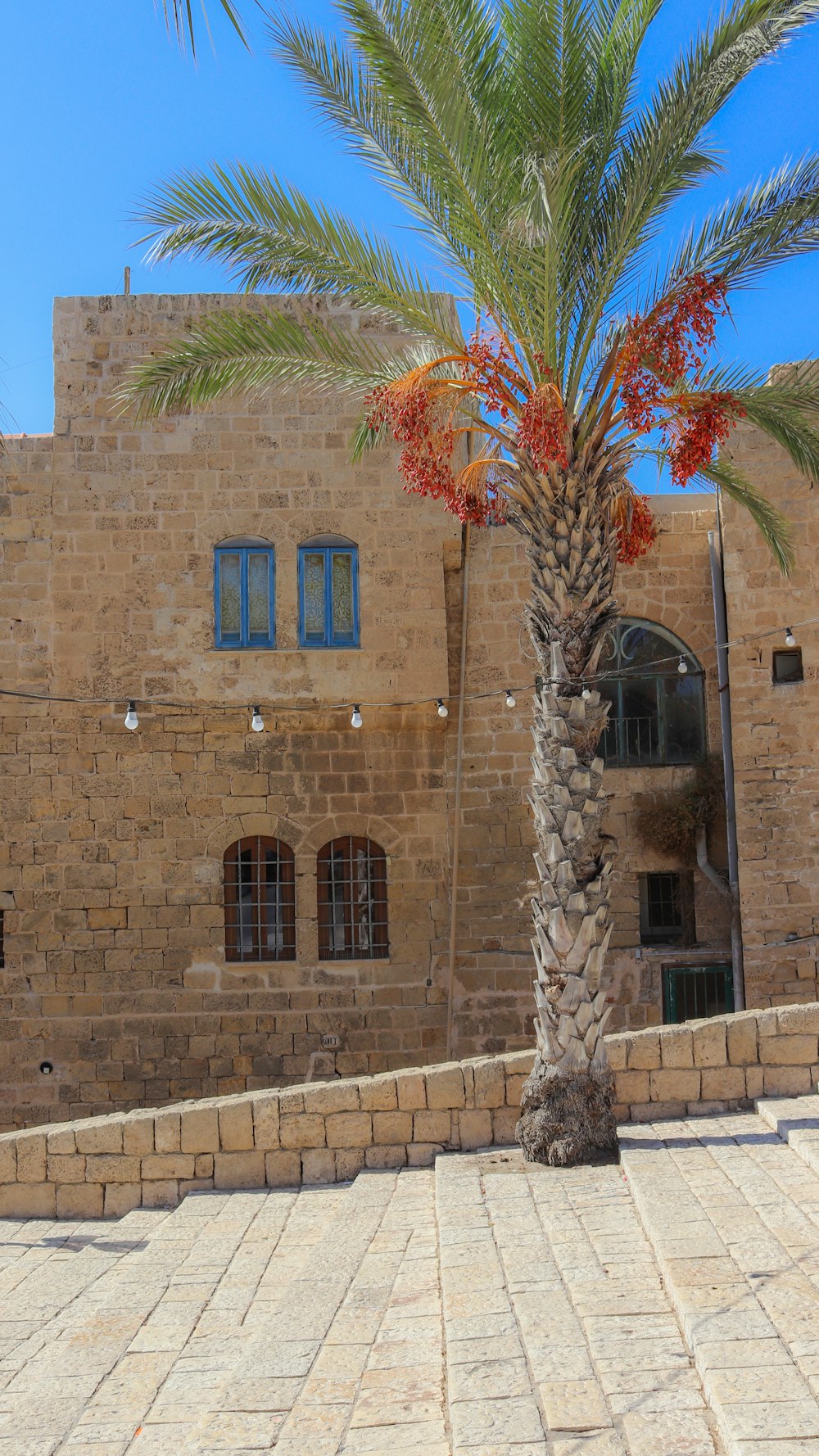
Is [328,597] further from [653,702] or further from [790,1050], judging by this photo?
[790,1050]

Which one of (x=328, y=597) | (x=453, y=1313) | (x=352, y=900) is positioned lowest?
(x=453, y=1313)

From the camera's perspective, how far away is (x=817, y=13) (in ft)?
21.4

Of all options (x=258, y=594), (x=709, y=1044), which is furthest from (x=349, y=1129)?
(x=258, y=594)

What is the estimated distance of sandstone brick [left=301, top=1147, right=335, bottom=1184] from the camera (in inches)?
306

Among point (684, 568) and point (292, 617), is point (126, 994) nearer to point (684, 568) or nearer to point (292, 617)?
point (292, 617)

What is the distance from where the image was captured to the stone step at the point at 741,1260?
3758 mm

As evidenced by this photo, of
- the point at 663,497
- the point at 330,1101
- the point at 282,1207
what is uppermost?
the point at 663,497

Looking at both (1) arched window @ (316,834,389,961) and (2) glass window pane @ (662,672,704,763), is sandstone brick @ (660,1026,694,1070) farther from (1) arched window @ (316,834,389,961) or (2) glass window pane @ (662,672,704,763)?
(2) glass window pane @ (662,672,704,763)

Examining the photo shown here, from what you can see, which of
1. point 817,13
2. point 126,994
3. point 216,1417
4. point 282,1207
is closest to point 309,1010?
point 126,994

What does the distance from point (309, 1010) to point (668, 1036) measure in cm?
498

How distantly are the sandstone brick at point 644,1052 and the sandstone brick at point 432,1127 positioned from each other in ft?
3.74

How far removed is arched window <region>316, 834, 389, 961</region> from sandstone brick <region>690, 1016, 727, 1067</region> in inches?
190

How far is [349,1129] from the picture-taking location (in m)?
7.75

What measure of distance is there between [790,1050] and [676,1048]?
0.66 metres
